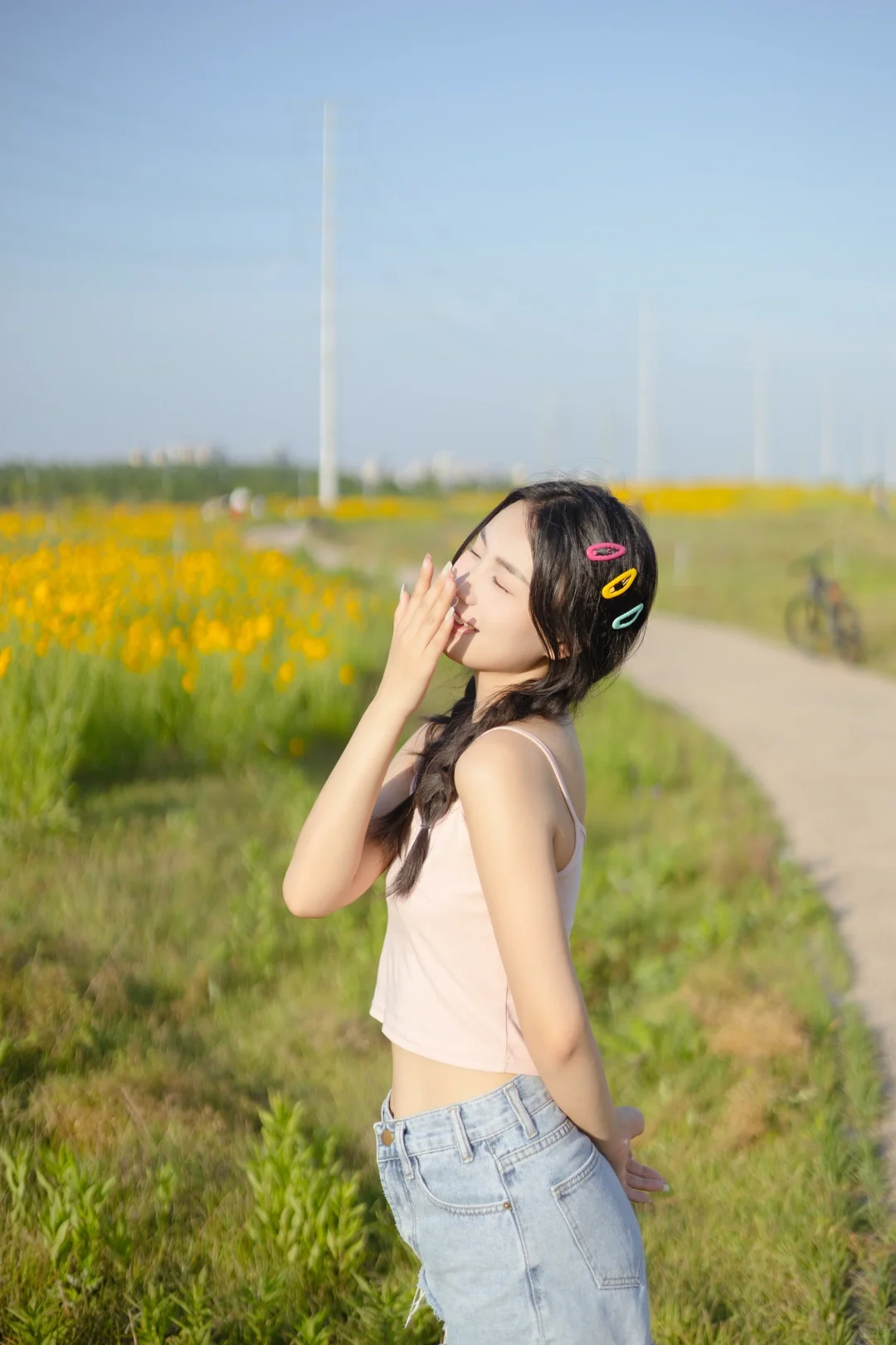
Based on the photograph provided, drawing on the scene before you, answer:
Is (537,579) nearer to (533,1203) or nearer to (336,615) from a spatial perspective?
(533,1203)

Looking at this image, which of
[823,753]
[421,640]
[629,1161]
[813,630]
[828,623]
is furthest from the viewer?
[813,630]

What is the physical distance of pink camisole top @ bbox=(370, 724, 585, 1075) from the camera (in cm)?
150

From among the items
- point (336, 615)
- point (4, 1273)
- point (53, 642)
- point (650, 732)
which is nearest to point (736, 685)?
point (650, 732)

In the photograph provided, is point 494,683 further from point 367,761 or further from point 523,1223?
point 523,1223

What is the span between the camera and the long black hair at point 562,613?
1537 mm

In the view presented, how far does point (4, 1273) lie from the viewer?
2207 millimetres

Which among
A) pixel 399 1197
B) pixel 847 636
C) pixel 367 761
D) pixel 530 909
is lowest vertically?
pixel 847 636

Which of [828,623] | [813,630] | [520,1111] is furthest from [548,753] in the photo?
[813,630]

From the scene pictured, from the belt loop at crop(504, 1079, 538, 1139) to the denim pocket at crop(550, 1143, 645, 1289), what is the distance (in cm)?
7

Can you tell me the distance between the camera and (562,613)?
154cm

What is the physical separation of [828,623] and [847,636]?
259 mm

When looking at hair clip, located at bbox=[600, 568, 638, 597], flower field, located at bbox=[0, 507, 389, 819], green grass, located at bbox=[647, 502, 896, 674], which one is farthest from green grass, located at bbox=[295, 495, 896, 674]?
hair clip, located at bbox=[600, 568, 638, 597]

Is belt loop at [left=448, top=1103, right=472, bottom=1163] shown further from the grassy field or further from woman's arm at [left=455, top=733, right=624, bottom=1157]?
the grassy field

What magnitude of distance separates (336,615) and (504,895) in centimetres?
643
